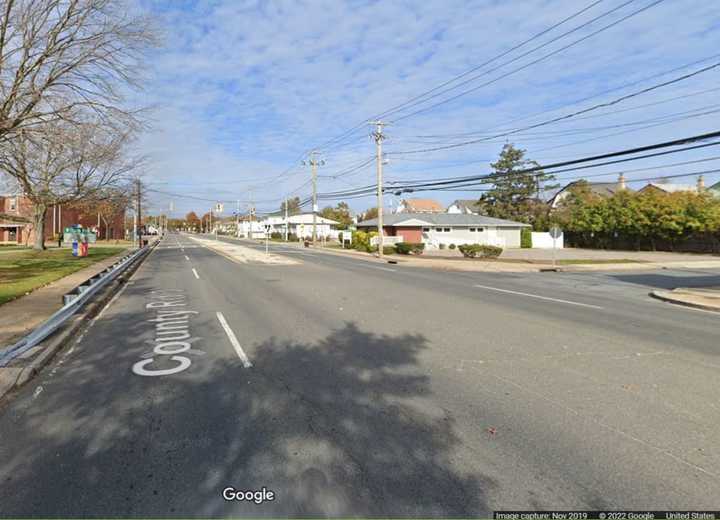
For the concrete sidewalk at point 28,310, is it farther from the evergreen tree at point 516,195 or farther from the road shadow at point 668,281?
the evergreen tree at point 516,195

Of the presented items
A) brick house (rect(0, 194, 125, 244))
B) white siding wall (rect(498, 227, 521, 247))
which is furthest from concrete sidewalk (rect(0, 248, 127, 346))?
white siding wall (rect(498, 227, 521, 247))

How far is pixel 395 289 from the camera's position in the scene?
1467cm

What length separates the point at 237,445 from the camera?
12.3 feet

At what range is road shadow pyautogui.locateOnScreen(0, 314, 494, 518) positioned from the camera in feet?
9.76

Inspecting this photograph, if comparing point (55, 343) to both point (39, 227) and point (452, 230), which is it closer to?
point (39, 227)

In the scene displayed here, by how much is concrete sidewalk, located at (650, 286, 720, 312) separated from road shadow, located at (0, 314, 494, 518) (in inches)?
412

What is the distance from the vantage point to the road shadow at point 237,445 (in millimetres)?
2975

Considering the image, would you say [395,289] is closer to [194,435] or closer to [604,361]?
[604,361]

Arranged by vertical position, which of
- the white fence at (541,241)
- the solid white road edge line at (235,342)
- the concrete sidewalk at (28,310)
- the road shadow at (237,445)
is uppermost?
the white fence at (541,241)

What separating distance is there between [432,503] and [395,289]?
11.8m

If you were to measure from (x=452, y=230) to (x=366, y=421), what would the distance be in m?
52.3

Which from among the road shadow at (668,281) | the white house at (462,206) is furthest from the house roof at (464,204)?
the road shadow at (668,281)

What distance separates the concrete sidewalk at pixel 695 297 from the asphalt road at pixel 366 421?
14.3ft

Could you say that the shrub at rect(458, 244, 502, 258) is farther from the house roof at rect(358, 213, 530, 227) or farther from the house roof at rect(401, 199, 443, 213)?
the house roof at rect(401, 199, 443, 213)
